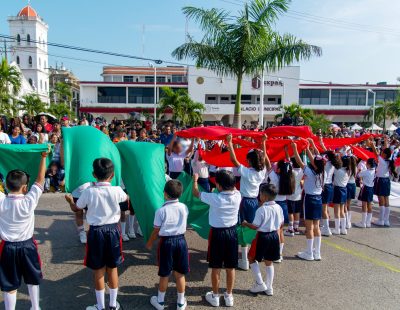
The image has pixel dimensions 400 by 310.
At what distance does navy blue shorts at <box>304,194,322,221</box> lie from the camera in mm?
6145

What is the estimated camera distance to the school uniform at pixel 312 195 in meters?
6.16

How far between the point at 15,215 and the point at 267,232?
301cm

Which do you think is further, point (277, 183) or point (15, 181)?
point (277, 183)

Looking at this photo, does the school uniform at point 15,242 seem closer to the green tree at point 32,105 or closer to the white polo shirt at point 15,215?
the white polo shirt at point 15,215

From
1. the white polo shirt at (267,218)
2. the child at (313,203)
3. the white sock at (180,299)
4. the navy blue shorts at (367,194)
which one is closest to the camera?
the white sock at (180,299)

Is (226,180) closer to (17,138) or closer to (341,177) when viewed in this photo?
(341,177)

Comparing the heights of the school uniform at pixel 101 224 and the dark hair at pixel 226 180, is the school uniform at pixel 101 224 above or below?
below

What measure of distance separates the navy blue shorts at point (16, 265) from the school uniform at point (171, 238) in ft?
4.43

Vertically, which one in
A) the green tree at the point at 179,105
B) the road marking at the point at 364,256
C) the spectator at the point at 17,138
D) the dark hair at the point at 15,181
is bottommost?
the road marking at the point at 364,256

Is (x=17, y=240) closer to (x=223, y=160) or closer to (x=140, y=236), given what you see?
(x=140, y=236)

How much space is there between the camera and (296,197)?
730 centimetres

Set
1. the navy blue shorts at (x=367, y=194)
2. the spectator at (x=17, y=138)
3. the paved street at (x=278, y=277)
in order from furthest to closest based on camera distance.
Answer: the spectator at (x=17, y=138)
the navy blue shorts at (x=367, y=194)
the paved street at (x=278, y=277)

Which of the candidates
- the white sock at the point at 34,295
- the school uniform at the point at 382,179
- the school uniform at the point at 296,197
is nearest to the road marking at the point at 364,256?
the school uniform at the point at 296,197

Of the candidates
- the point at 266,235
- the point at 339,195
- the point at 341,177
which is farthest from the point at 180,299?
the point at 341,177
